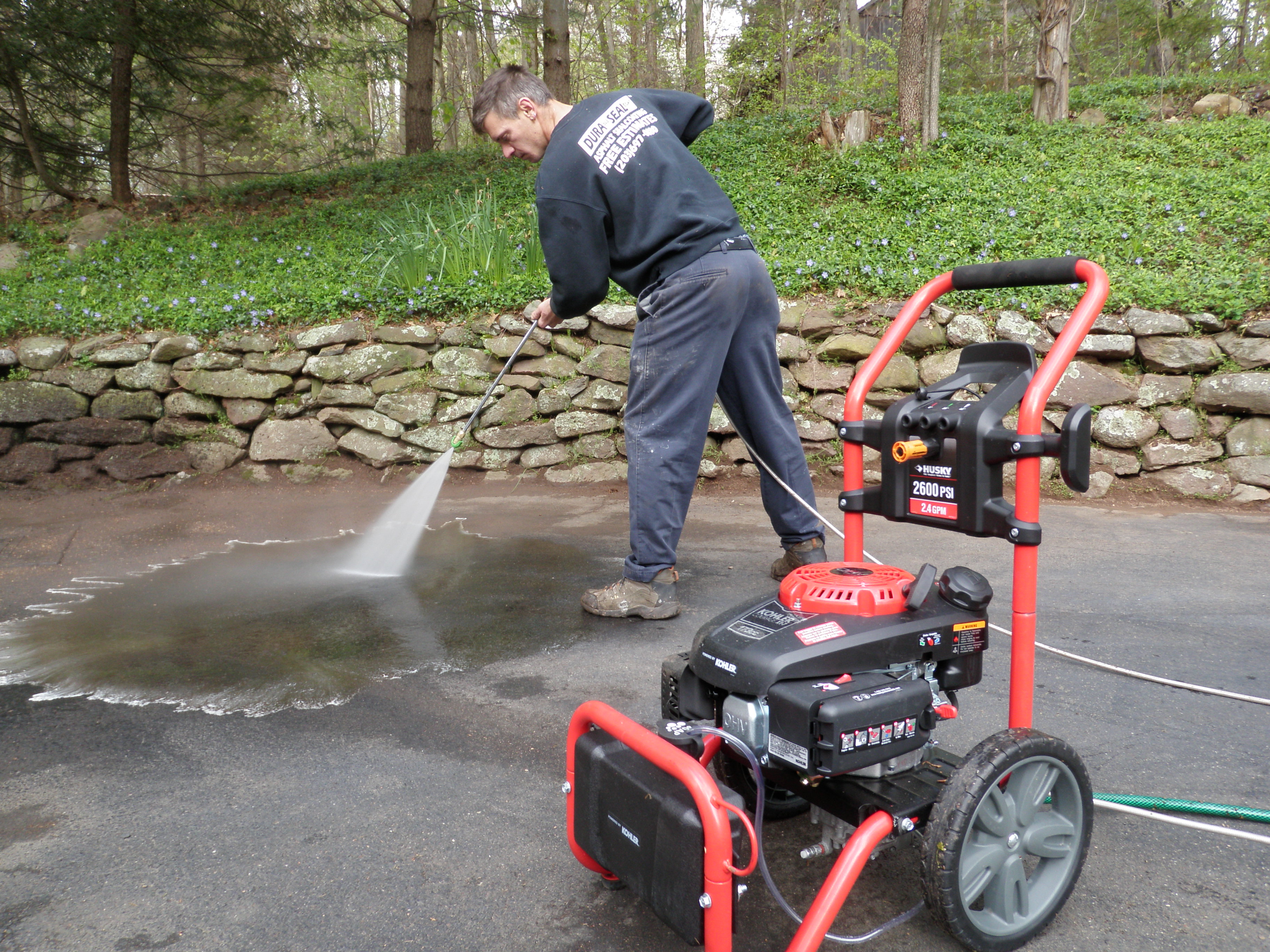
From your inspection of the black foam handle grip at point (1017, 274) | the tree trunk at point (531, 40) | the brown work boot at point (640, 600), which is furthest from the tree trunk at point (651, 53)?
the black foam handle grip at point (1017, 274)

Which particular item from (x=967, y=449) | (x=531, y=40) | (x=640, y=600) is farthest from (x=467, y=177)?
(x=967, y=449)

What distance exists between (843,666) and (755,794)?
545mm

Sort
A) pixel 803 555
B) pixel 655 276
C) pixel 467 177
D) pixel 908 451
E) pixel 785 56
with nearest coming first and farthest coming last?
1. pixel 908 451
2. pixel 655 276
3. pixel 803 555
4. pixel 467 177
5. pixel 785 56

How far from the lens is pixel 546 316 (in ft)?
11.6

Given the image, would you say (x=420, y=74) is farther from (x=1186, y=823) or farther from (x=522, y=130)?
(x=1186, y=823)

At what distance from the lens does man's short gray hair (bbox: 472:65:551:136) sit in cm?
316

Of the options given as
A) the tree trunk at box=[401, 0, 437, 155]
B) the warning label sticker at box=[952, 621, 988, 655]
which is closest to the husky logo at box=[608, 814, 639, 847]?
the warning label sticker at box=[952, 621, 988, 655]

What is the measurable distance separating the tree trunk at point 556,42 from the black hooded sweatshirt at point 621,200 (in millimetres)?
6883

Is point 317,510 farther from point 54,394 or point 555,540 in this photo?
point 54,394

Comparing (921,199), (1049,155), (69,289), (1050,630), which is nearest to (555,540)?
(1050,630)

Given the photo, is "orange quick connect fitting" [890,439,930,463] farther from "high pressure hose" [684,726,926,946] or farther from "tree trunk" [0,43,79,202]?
"tree trunk" [0,43,79,202]

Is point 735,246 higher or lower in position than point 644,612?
higher

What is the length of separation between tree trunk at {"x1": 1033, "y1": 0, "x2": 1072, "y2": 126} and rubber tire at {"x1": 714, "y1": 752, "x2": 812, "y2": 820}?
8.57 metres

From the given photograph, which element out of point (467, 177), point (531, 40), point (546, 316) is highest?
point (531, 40)
